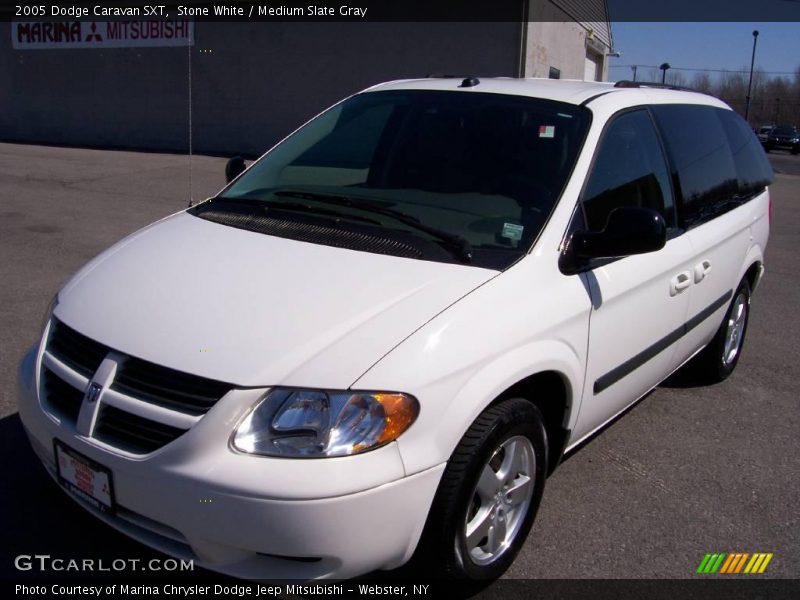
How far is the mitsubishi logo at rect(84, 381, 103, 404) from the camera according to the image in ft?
8.50

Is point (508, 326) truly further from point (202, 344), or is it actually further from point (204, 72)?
point (204, 72)

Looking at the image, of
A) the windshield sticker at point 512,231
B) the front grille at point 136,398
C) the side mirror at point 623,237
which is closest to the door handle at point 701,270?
the side mirror at point 623,237

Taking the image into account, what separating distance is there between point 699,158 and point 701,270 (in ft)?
2.29

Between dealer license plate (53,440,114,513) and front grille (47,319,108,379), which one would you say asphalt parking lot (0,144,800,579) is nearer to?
dealer license plate (53,440,114,513)

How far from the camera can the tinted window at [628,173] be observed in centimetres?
346

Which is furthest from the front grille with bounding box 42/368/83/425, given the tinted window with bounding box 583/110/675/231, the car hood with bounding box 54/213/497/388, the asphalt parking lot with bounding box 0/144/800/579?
the tinted window with bounding box 583/110/675/231

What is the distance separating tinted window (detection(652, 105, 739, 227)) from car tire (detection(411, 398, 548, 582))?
5.76 feet

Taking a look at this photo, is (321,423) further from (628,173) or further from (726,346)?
(726,346)

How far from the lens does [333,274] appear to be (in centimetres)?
293

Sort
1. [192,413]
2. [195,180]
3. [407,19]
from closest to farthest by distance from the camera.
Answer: [192,413] < [195,180] < [407,19]

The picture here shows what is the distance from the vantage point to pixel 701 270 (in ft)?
13.7

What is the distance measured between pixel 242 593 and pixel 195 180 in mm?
13423

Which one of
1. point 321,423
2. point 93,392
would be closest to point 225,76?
point 93,392

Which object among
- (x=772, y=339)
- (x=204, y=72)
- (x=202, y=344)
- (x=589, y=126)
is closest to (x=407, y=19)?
(x=204, y=72)
